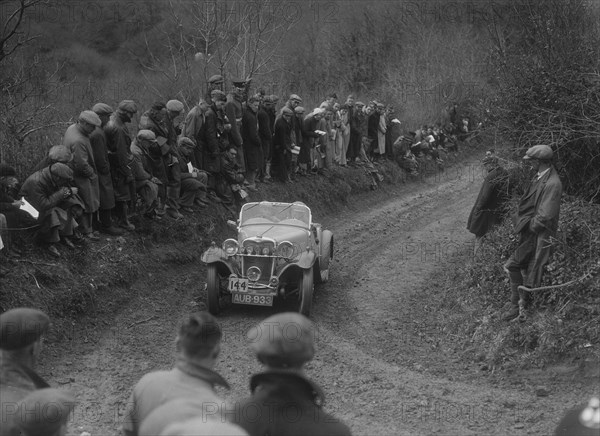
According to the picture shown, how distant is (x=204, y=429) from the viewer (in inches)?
112

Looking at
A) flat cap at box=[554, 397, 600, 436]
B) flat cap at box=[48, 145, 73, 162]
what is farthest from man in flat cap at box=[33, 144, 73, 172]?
flat cap at box=[554, 397, 600, 436]

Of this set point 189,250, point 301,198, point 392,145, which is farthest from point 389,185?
point 189,250

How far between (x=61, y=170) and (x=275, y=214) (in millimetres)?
3402

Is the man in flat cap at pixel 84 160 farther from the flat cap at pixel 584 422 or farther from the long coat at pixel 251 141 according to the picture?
the flat cap at pixel 584 422

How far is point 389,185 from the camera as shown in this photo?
73.0ft

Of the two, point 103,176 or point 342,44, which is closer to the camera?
point 103,176

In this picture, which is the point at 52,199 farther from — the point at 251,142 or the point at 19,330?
the point at 19,330

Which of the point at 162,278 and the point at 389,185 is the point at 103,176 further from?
the point at 389,185

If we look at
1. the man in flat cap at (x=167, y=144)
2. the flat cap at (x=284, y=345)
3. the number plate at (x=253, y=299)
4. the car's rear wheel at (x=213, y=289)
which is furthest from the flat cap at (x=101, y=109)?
the flat cap at (x=284, y=345)

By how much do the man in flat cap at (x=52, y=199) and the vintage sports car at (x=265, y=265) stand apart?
6.58ft

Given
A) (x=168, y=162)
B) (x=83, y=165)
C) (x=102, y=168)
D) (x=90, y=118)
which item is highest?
(x=90, y=118)

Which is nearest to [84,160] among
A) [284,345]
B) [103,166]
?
[103,166]

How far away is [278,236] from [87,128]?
10.5 ft

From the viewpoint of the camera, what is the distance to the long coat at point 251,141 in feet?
50.7
